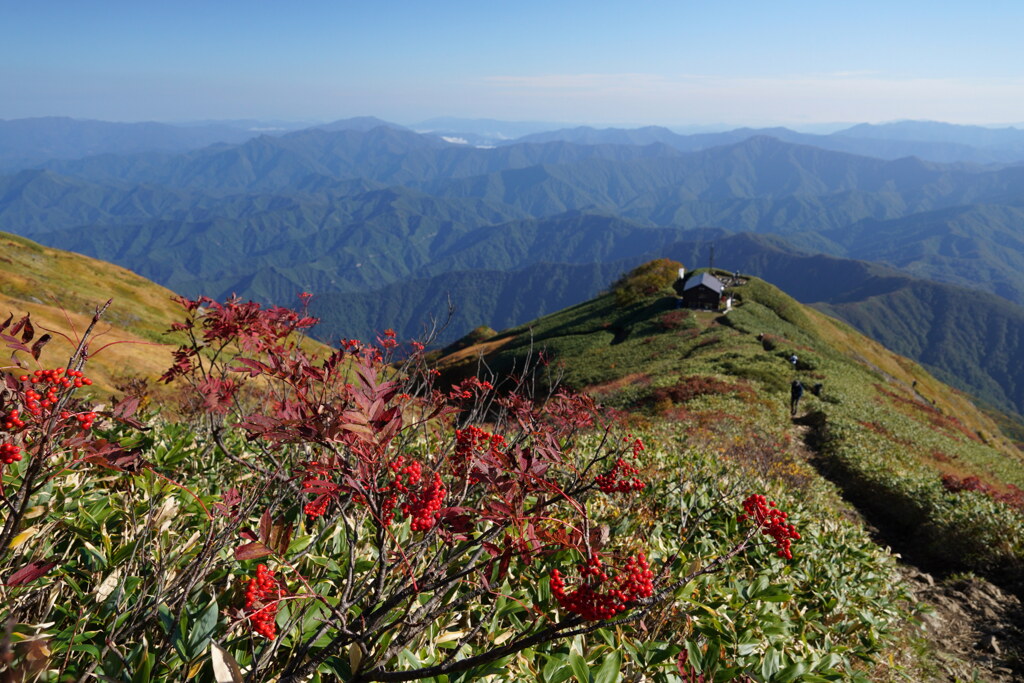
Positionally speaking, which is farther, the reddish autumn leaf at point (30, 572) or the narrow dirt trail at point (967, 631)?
the narrow dirt trail at point (967, 631)

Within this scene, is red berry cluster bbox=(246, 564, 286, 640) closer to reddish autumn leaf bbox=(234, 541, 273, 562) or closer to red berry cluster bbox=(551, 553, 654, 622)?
reddish autumn leaf bbox=(234, 541, 273, 562)

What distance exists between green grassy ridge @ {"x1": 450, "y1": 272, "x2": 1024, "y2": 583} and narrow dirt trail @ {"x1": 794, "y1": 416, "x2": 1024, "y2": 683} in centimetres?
216

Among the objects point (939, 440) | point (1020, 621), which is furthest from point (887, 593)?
point (939, 440)

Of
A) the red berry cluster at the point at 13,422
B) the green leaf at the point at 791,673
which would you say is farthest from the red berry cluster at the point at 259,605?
the green leaf at the point at 791,673

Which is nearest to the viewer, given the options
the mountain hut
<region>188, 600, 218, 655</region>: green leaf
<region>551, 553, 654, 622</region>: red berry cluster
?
<region>551, 553, 654, 622</region>: red berry cluster

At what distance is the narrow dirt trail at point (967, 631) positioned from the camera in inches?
259

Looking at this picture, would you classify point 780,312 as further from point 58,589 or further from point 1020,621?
point 58,589

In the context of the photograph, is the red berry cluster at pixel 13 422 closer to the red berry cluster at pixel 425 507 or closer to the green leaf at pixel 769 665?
the red berry cluster at pixel 425 507

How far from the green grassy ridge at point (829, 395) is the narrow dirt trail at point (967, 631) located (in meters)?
2.16

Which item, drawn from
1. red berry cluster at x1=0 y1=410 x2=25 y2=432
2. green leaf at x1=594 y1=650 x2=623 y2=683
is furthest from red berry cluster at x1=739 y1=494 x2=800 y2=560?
red berry cluster at x1=0 y1=410 x2=25 y2=432

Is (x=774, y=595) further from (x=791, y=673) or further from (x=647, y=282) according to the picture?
(x=647, y=282)

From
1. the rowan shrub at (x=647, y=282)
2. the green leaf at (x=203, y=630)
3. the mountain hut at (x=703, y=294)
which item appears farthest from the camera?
the rowan shrub at (x=647, y=282)

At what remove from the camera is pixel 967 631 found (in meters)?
8.00

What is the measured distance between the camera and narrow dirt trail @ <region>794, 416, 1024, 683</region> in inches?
259
